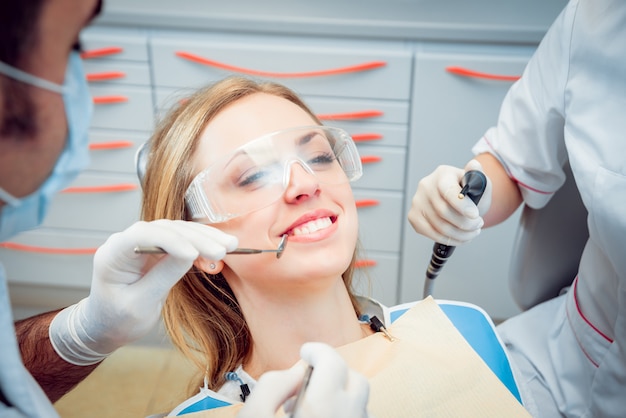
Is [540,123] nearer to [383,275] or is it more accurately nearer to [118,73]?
[383,275]

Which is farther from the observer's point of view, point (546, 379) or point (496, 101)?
point (496, 101)

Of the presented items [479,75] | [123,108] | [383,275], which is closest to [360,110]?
[479,75]

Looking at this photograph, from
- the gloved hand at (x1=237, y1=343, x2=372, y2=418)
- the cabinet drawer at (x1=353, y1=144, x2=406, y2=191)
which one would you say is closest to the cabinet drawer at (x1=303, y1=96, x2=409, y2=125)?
the cabinet drawer at (x1=353, y1=144, x2=406, y2=191)

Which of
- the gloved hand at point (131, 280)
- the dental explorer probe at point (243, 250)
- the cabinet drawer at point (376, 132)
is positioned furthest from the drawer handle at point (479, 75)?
the gloved hand at point (131, 280)

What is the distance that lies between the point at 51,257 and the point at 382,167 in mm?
1403

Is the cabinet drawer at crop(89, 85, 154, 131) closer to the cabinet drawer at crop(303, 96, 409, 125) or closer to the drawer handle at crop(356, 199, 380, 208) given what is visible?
the cabinet drawer at crop(303, 96, 409, 125)

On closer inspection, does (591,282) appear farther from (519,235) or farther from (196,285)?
(196,285)

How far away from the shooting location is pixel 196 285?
4.10 feet

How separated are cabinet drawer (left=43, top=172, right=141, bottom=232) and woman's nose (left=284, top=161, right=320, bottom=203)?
1.40 metres

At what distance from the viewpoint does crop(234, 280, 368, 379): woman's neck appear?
1089 millimetres

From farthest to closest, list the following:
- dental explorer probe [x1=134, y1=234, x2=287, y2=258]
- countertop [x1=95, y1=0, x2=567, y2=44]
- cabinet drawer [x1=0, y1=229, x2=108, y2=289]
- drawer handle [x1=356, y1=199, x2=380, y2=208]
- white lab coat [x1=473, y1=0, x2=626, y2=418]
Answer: cabinet drawer [x1=0, y1=229, x2=108, y2=289], drawer handle [x1=356, y1=199, x2=380, y2=208], countertop [x1=95, y1=0, x2=567, y2=44], white lab coat [x1=473, y1=0, x2=626, y2=418], dental explorer probe [x1=134, y1=234, x2=287, y2=258]

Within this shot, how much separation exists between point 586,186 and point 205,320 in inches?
30.3

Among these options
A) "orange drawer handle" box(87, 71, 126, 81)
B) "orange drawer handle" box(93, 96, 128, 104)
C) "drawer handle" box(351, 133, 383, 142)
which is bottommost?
"drawer handle" box(351, 133, 383, 142)

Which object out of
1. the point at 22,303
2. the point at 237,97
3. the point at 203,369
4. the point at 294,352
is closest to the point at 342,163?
the point at 237,97
